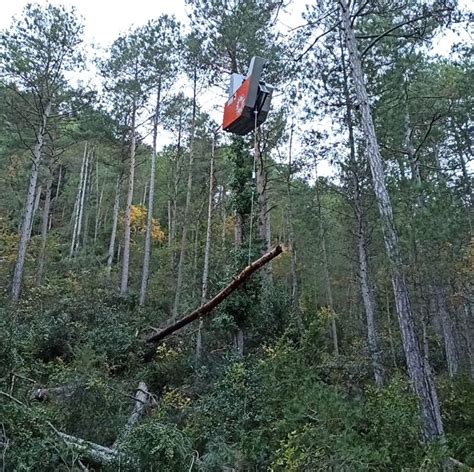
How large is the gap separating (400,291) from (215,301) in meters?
4.67

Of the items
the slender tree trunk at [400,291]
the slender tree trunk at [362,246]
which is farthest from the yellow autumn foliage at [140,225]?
the slender tree trunk at [400,291]

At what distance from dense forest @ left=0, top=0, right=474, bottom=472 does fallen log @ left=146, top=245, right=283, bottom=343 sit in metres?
0.07

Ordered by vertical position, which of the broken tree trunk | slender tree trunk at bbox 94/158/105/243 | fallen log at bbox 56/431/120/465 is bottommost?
fallen log at bbox 56/431/120/465

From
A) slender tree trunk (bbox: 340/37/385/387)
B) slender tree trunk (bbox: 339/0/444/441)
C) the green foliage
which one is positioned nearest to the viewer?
the green foliage

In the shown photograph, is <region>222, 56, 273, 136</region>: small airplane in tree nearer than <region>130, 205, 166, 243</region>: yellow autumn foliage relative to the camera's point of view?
Yes

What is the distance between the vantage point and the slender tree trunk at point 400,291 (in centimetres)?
535

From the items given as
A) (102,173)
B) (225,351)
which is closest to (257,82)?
(225,351)

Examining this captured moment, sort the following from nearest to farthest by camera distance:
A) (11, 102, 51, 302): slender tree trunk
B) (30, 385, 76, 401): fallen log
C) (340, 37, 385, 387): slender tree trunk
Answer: (30, 385, 76, 401): fallen log < (340, 37, 385, 387): slender tree trunk < (11, 102, 51, 302): slender tree trunk

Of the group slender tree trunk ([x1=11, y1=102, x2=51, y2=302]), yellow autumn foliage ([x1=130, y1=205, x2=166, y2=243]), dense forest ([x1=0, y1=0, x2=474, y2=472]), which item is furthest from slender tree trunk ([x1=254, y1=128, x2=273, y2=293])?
yellow autumn foliage ([x1=130, y1=205, x2=166, y2=243])

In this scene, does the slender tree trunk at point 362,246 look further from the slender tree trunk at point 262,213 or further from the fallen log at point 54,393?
the fallen log at point 54,393

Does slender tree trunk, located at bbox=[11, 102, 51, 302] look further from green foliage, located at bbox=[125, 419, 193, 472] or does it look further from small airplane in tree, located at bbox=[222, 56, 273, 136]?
green foliage, located at bbox=[125, 419, 193, 472]

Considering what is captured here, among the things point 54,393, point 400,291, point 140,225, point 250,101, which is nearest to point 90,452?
point 54,393

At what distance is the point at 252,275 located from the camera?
10188 millimetres

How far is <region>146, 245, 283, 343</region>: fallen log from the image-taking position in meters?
Result: 8.18
